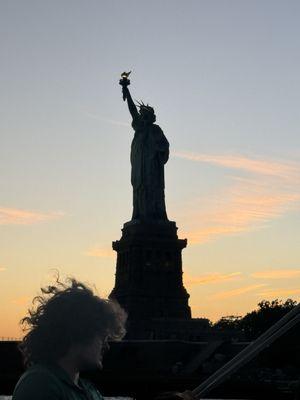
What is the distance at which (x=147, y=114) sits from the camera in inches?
2884

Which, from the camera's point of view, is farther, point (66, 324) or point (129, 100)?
point (129, 100)

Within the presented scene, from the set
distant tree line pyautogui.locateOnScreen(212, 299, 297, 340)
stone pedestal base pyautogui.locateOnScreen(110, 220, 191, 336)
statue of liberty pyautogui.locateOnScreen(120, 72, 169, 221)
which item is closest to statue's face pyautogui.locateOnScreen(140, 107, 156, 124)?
statue of liberty pyautogui.locateOnScreen(120, 72, 169, 221)

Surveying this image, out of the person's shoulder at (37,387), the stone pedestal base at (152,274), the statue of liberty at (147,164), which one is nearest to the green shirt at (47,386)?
the person's shoulder at (37,387)

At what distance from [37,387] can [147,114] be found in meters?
69.7

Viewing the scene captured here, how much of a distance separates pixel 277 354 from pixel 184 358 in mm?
18672

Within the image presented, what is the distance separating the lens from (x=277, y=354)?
7644cm

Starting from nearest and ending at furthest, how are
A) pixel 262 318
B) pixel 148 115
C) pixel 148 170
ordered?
pixel 148 170 < pixel 148 115 < pixel 262 318

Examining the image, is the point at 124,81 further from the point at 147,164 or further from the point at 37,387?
the point at 37,387

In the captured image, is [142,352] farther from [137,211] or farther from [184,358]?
[137,211]

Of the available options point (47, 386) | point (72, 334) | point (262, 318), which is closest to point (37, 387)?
point (47, 386)

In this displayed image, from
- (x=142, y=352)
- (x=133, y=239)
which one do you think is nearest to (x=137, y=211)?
(x=133, y=239)

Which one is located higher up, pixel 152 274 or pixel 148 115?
pixel 148 115

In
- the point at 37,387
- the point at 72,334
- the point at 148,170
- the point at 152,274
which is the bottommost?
the point at 37,387

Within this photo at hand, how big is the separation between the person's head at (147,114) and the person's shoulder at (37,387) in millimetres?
69262
